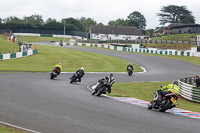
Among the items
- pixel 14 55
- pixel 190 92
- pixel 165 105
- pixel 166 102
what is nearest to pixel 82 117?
pixel 165 105

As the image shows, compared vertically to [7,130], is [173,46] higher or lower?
higher

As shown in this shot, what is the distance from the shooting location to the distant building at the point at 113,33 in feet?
452

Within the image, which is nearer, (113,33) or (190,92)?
(190,92)

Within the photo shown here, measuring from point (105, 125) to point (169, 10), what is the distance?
146857mm

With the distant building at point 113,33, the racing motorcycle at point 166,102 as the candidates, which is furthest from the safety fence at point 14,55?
the distant building at point 113,33

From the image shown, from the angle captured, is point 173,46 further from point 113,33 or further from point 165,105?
point 113,33

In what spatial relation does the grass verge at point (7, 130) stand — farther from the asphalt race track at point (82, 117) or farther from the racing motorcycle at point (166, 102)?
the racing motorcycle at point (166, 102)

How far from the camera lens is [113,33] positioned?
141 m

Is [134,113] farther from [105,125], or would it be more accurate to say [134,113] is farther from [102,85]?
[102,85]

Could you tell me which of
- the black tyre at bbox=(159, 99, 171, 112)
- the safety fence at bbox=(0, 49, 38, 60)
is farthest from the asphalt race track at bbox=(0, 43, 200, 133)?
the safety fence at bbox=(0, 49, 38, 60)

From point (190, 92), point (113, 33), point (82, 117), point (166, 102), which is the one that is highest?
point (113, 33)

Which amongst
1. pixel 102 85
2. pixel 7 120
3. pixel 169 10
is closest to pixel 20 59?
pixel 102 85

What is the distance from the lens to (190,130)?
10.9m

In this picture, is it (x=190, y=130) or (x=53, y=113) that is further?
(x=53, y=113)
